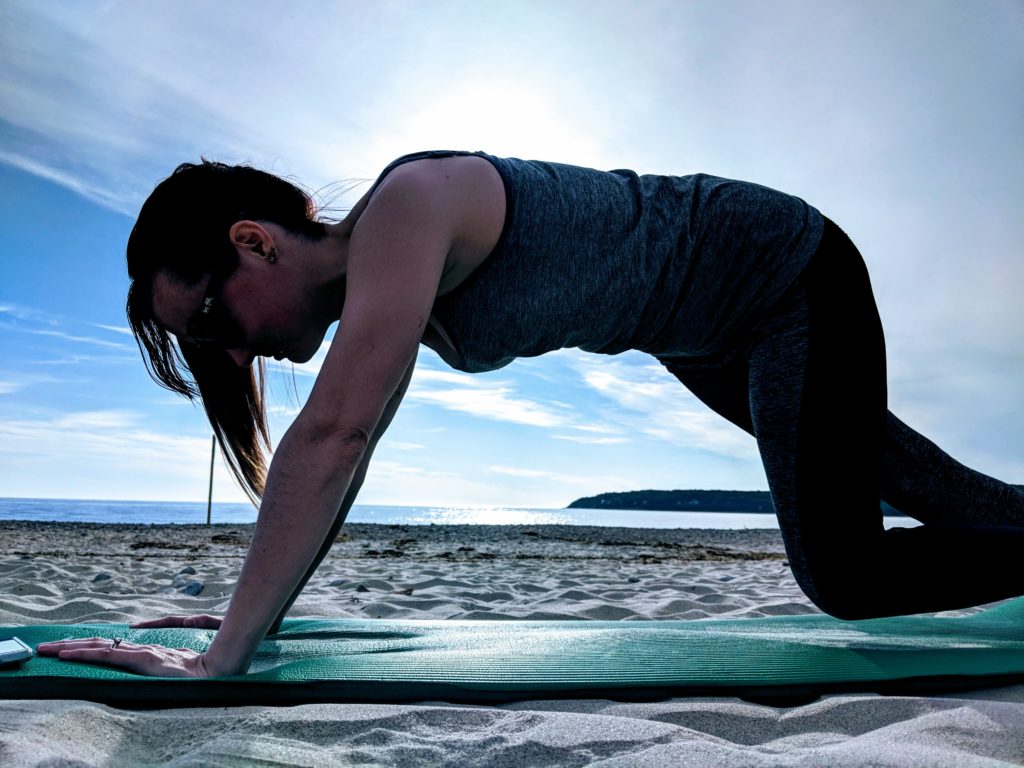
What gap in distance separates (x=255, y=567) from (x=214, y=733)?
0.99 feet

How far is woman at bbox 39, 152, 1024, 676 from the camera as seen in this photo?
1.44 m

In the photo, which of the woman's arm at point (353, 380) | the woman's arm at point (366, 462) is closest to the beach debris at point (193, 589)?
the woman's arm at point (366, 462)

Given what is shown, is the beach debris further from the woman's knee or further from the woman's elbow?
the woman's knee

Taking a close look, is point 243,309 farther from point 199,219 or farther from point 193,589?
point 193,589

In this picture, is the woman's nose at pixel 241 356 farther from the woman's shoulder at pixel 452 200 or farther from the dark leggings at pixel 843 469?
the dark leggings at pixel 843 469

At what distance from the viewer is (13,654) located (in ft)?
5.50

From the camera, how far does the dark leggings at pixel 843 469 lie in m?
1.79

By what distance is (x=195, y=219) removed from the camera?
1.63 meters

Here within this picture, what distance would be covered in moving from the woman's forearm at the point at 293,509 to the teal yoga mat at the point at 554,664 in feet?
0.82

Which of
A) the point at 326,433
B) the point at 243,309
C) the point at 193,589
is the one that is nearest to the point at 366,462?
the point at 243,309

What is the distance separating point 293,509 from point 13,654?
0.86 meters

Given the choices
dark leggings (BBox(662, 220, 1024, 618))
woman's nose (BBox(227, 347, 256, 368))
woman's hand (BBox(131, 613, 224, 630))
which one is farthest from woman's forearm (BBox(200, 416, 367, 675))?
dark leggings (BBox(662, 220, 1024, 618))

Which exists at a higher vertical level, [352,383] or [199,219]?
[199,219]

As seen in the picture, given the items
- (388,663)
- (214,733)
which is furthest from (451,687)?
(214,733)
